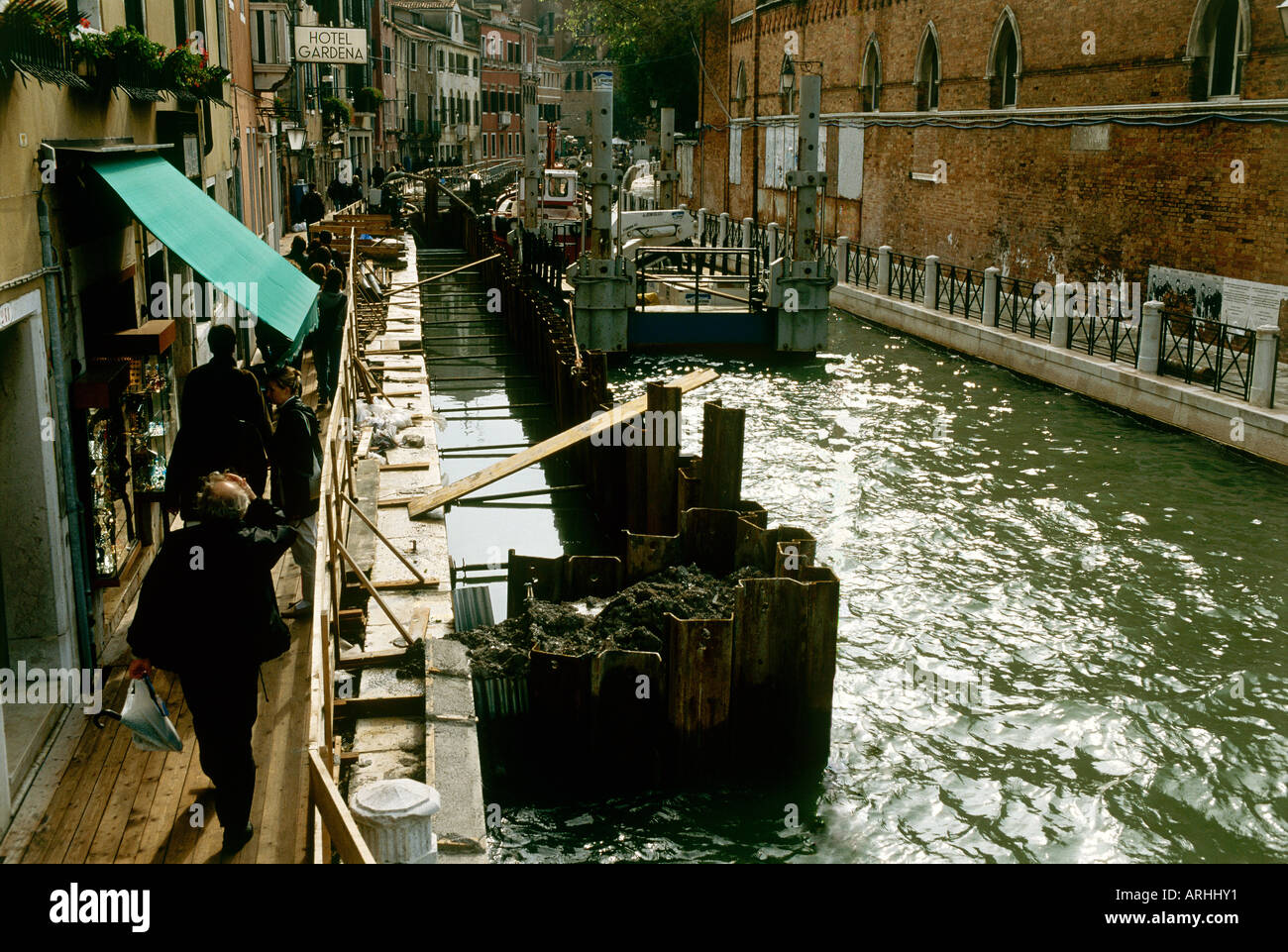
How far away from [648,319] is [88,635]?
51.3ft

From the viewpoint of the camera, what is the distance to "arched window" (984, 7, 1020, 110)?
80.9 feet

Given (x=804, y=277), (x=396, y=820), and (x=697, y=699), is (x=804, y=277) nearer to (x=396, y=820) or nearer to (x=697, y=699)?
(x=697, y=699)

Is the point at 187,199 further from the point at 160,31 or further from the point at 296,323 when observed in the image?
the point at 160,31

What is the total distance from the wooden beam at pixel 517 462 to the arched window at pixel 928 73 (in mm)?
18227

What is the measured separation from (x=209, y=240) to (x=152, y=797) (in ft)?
14.2

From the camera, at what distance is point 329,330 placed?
13.4 metres

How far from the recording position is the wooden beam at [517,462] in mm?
11578

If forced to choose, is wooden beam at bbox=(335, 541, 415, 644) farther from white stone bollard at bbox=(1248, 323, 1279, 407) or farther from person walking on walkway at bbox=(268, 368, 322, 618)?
white stone bollard at bbox=(1248, 323, 1279, 407)

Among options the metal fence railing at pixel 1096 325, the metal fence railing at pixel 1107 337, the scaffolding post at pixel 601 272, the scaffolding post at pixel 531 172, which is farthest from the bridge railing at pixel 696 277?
the metal fence railing at pixel 1107 337

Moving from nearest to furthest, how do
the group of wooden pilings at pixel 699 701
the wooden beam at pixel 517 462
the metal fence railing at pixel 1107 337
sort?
the group of wooden pilings at pixel 699 701 < the wooden beam at pixel 517 462 < the metal fence railing at pixel 1107 337

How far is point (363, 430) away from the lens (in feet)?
46.2

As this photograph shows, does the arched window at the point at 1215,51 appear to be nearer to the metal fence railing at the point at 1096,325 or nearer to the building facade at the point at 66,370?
the metal fence railing at the point at 1096,325

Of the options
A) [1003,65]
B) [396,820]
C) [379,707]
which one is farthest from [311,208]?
[396,820]
